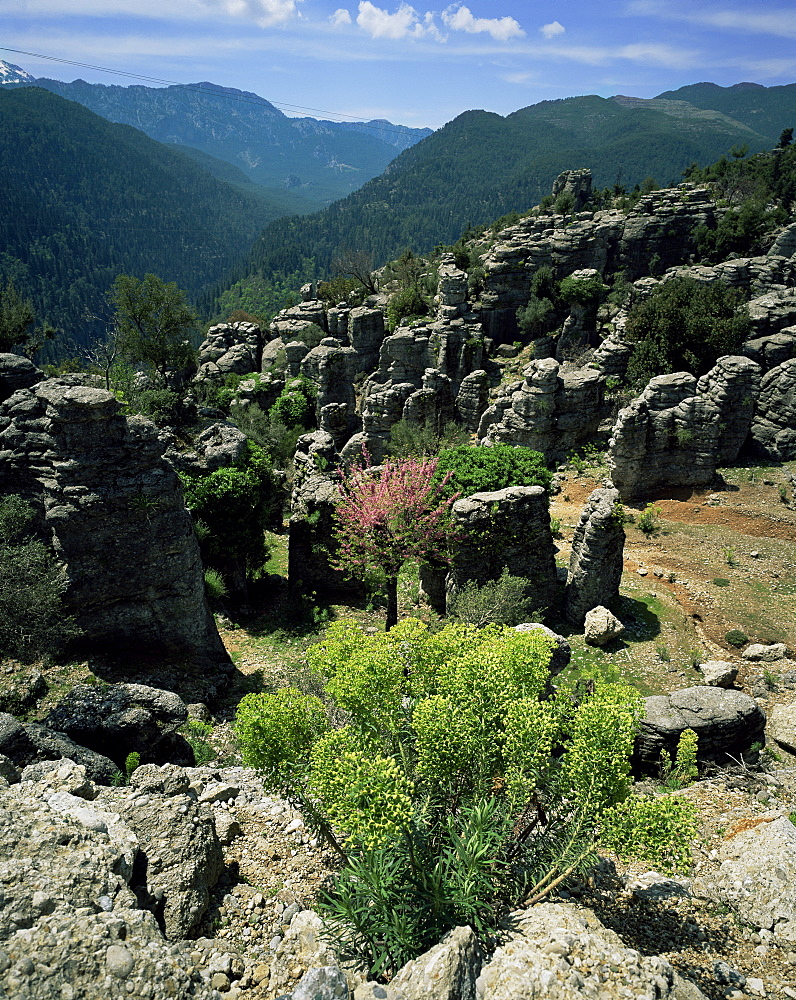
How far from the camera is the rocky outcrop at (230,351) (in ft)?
166

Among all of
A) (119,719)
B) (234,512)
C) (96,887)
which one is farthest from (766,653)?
(234,512)

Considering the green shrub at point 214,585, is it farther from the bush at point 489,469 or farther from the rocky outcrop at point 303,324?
the rocky outcrop at point 303,324

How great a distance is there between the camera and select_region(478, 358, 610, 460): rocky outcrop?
3284 cm

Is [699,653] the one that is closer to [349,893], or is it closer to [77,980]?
[349,893]

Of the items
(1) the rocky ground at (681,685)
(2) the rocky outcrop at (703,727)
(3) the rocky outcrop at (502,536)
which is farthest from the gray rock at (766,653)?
(3) the rocky outcrop at (502,536)

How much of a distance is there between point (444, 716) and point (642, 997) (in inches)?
125

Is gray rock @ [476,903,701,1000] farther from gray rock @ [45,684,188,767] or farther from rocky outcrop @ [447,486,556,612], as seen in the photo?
rocky outcrop @ [447,486,556,612]

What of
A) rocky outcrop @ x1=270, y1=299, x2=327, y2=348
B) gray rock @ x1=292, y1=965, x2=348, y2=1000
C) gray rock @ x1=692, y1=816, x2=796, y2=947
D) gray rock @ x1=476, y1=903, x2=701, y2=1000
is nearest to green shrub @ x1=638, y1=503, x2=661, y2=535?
gray rock @ x1=692, y1=816, x2=796, y2=947

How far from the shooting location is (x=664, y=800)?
20.8 ft

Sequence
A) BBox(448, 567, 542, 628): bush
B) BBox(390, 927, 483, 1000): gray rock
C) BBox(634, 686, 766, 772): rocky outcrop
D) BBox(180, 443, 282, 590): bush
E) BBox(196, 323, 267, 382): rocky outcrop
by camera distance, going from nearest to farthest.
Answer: BBox(390, 927, 483, 1000): gray rock < BBox(634, 686, 766, 772): rocky outcrop < BBox(448, 567, 542, 628): bush < BBox(180, 443, 282, 590): bush < BBox(196, 323, 267, 382): rocky outcrop

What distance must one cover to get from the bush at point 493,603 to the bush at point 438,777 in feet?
30.6

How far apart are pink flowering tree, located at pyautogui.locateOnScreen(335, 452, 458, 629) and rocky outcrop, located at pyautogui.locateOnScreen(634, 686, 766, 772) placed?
8359 millimetres

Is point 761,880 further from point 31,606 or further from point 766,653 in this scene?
point 31,606

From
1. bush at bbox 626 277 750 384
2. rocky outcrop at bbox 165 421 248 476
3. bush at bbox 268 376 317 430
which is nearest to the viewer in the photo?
rocky outcrop at bbox 165 421 248 476
